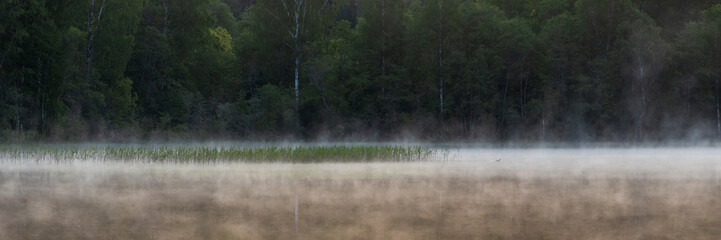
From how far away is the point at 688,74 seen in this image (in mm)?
42844

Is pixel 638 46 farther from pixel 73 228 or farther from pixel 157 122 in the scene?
pixel 73 228

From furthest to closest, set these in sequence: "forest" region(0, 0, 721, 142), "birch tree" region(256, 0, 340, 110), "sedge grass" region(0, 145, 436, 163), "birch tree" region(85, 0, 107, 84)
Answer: "birch tree" region(256, 0, 340, 110), "forest" region(0, 0, 721, 142), "birch tree" region(85, 0, 107, 84), "sedge grass" region(0, 145, 436, 163)

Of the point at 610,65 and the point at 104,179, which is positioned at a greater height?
the point at 610,65

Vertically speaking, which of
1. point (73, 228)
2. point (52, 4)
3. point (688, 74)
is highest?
point (52, 4)

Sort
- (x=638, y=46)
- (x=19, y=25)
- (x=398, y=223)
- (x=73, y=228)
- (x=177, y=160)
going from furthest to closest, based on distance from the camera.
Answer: (x=638, y=46), (x=19, y=25), (x=177, y=160), (x=398, y=223), (x=73, y=228)

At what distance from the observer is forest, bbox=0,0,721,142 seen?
138 feet

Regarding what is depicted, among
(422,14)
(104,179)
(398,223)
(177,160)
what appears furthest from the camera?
(422,14)

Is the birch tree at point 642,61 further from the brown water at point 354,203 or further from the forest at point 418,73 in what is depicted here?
the brown water at point 354,203

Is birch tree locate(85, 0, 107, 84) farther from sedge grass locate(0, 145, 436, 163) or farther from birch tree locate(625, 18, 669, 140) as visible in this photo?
birch tree locate(625, 18, 669, 140)

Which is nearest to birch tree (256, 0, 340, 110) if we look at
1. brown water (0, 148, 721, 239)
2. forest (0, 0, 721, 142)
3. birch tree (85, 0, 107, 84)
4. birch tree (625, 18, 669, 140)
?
forest (0, 0, 721, 142)

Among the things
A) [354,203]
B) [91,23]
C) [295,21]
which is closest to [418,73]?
[295,21]

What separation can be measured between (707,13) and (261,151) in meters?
31.3

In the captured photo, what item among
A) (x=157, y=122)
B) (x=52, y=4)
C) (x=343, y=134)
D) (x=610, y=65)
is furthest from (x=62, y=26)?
(x=610, y=65)

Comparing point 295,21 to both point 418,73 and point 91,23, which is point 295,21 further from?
point 91,23
